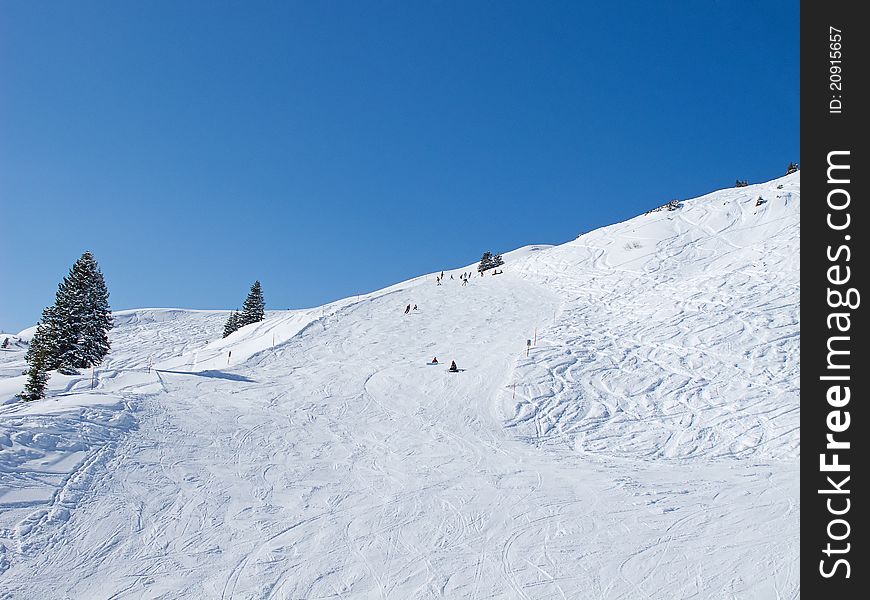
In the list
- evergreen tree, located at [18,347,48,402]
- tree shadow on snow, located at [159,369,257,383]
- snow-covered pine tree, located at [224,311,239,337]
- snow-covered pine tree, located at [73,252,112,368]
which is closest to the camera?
evergreen tree, located at [18,347,48,402]

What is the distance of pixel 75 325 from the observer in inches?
1211

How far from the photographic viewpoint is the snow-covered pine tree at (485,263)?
70.5 metres

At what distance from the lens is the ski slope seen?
7.08m

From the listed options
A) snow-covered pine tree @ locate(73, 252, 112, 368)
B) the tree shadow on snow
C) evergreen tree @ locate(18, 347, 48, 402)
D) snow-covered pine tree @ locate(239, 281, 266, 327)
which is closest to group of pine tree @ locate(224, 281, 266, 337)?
snow-covered pine tree @ locate(239, 281, 266, 327)

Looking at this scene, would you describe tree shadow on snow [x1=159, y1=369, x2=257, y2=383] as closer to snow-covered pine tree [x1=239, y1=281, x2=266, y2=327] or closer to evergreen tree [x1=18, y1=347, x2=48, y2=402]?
evergreen tree [x1=18, y1=347, x2=48, y2=402]
